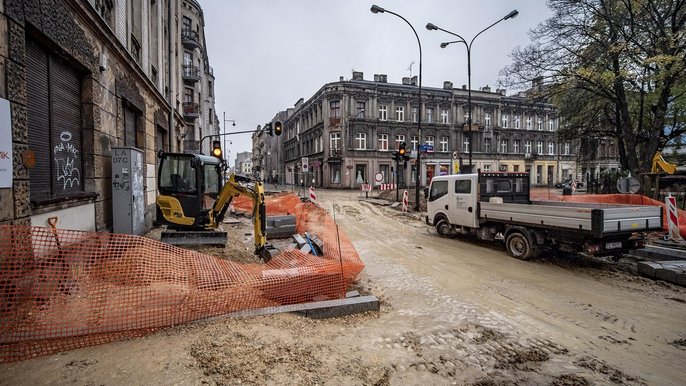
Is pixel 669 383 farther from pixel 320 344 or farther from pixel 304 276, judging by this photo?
pixel 304 276

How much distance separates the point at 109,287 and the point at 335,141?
36616mm

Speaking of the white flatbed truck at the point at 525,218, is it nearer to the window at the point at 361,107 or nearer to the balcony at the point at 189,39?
the window at the point at 361,107

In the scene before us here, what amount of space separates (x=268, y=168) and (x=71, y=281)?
3065 inches

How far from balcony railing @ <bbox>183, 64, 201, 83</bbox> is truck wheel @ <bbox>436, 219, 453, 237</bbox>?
106 ft

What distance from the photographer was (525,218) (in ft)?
26.4

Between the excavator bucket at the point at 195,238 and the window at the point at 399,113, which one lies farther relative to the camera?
the window at the point at 399,113

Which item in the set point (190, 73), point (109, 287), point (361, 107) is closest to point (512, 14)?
point (109, 287)

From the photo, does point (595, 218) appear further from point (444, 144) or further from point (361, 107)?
point (444, 144)

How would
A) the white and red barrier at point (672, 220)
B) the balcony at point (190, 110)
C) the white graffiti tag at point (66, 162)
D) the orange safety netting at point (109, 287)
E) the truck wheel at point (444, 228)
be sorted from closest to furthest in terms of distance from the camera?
1. the orange safety netting at point (109, 287)
2. the white graffiti tag at point (66, 162)
3. the white and red barrier at point (672, 220)
4. the truck wheel at point (444, 228)
5. the balcony at point (190, 110)

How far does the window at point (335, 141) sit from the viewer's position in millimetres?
39469

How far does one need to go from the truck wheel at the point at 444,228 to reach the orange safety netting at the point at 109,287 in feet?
21.9

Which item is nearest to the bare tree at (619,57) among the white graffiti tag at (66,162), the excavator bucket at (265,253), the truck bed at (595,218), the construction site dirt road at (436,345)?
the truck bed at (595,218)

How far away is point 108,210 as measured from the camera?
7965mm

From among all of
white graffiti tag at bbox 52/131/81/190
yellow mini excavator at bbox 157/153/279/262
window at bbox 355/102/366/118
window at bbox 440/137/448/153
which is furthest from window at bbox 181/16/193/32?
white graffiti tag at bbox 52/131/81/190
